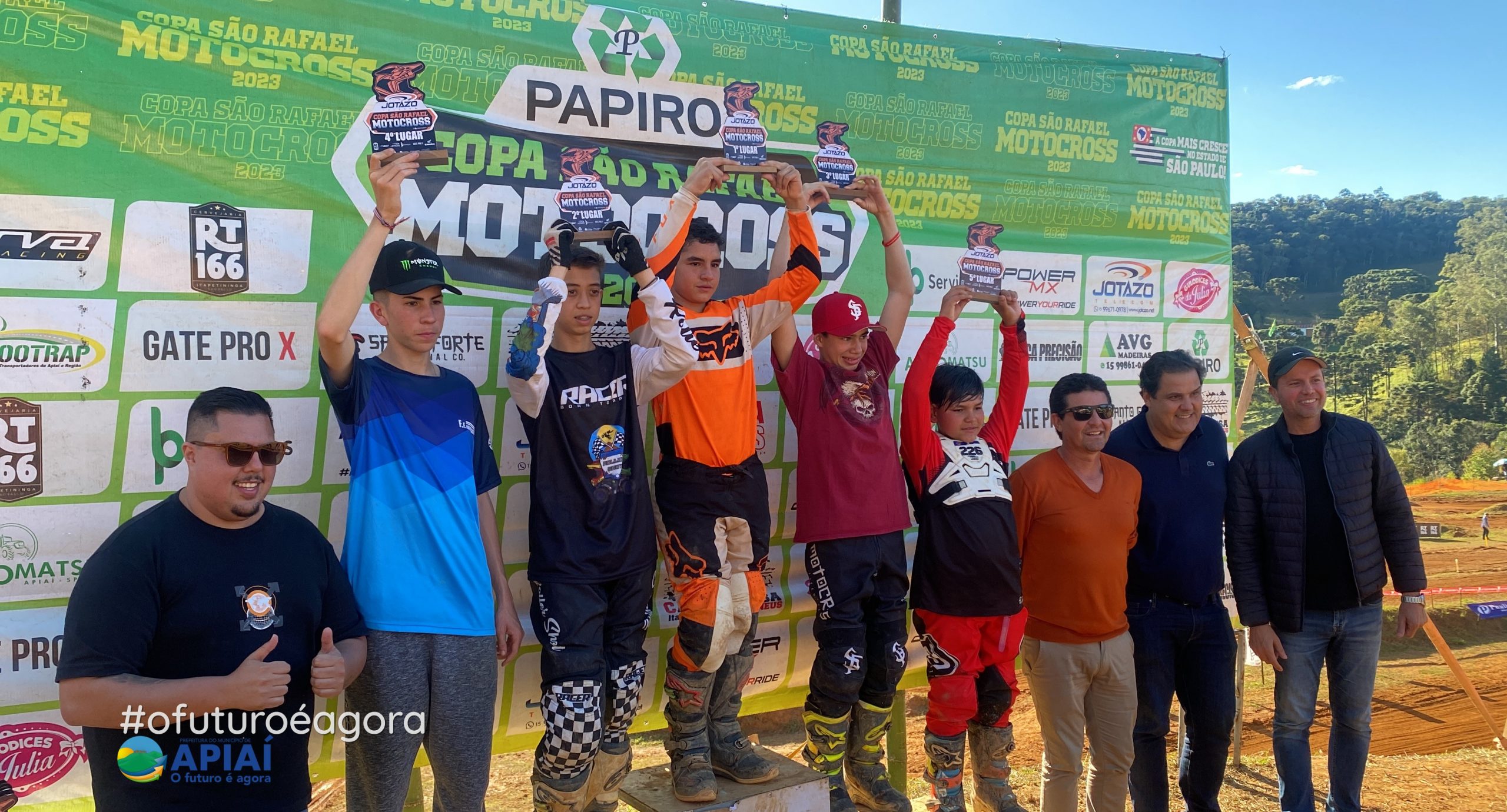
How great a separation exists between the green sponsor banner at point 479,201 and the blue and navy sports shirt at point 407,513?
2.29 feet

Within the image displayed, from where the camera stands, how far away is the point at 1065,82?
4.87 meters

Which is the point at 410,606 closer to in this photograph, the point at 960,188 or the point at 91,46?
the point at 91,46

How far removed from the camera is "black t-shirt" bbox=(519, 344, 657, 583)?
9.87ft

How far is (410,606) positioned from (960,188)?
11.0 ft

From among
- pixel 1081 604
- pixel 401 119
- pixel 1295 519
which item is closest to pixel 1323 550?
pixel 1295 519

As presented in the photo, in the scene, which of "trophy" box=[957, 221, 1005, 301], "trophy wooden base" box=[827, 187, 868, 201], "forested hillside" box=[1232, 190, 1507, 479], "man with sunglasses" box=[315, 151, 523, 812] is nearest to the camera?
"man with sunglasses" box=[315, 151, 523, 812]

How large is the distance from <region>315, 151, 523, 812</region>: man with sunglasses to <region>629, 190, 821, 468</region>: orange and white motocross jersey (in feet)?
2.50

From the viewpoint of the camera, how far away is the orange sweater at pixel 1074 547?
351 centimetres

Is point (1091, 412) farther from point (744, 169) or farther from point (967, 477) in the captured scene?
point (744, 169)

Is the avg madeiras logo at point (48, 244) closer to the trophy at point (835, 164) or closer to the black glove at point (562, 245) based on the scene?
the black glove at point (562, 245)

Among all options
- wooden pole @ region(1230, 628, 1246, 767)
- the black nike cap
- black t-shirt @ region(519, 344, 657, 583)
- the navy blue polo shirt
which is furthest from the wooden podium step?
wooden pole @ region(1230, 628, 1246, 767)

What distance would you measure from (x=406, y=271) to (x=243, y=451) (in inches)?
31.2

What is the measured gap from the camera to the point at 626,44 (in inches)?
153

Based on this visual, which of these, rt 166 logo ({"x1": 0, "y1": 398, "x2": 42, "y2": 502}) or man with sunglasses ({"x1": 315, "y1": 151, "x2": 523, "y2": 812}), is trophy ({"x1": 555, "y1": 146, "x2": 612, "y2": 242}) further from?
rt 166 logo ({"x1": 0, "y1": 398, "x2": 42, "y2": 502})
